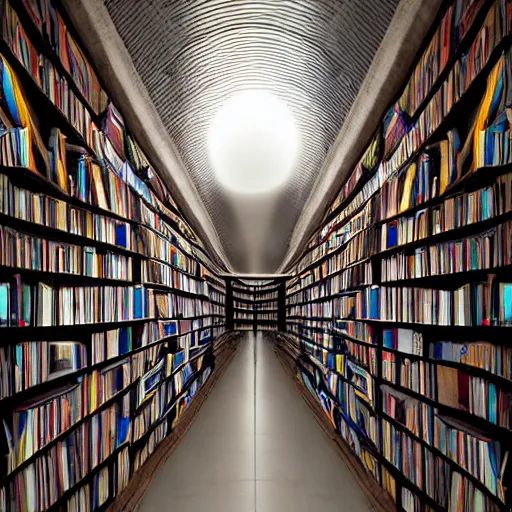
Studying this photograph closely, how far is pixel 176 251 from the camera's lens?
4.18 meters

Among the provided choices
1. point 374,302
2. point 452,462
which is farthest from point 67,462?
point 374,302

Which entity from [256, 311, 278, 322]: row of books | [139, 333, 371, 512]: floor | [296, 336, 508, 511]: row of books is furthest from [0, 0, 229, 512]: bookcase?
[256, 311, 278, 322]: row of books

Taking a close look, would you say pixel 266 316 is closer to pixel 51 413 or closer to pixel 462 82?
pixel 51 413

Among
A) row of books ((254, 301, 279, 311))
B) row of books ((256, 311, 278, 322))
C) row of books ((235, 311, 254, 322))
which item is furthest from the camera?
row of books ((235, 311, 254, 322))

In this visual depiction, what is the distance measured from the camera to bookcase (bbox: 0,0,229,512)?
1.40 metres

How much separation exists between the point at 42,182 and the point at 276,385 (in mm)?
4411

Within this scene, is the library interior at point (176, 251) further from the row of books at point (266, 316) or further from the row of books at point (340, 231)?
the row of books at point (266, 316)

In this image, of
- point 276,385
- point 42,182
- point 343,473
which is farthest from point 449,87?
point 276,385

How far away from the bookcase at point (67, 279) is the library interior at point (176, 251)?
12mm

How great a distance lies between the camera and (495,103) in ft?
4.42

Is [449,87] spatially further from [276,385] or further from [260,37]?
[276,385]

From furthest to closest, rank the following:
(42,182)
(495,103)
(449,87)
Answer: (449,87)
(42,182)
(495,103)

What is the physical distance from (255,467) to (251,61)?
96.9 inches

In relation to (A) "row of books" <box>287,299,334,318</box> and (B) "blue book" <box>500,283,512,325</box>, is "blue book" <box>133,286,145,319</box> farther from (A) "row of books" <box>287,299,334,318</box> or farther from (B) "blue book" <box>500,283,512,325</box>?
(A) "row of books" <box>287,299,334,318</box>
